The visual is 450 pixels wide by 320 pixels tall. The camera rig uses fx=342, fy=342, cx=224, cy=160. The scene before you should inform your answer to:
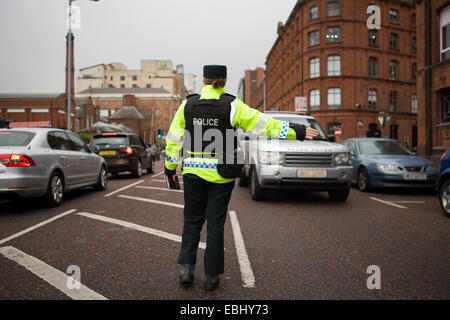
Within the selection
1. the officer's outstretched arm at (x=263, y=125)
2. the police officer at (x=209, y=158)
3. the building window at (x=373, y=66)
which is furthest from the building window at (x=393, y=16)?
the police officer at (x=209, y=158)

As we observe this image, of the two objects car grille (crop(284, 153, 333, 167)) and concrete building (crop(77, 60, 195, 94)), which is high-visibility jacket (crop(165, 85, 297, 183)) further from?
concrete building (crop(77, 60, 195, 94))

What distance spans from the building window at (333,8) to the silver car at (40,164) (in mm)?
36836

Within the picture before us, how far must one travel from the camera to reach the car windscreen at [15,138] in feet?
20.6

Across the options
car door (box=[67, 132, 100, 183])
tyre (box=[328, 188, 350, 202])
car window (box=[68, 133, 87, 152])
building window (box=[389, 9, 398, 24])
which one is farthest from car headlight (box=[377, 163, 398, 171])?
building window (box=[389, 9, 398, 24])

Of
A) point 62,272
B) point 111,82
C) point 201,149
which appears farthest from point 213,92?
point 111,82

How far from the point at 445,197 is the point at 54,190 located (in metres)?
7.37

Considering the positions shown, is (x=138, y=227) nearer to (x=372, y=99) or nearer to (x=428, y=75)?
(x=428, y=75)

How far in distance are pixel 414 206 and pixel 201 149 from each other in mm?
6005

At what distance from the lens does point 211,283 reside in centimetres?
284

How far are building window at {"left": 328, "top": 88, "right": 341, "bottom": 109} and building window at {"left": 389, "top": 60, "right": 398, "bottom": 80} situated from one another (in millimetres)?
7637

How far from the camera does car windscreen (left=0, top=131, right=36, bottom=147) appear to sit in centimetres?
627

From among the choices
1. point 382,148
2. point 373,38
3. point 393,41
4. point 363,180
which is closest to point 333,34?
point 373,38

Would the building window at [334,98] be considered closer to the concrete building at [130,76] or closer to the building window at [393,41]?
the building window at [393,41]
